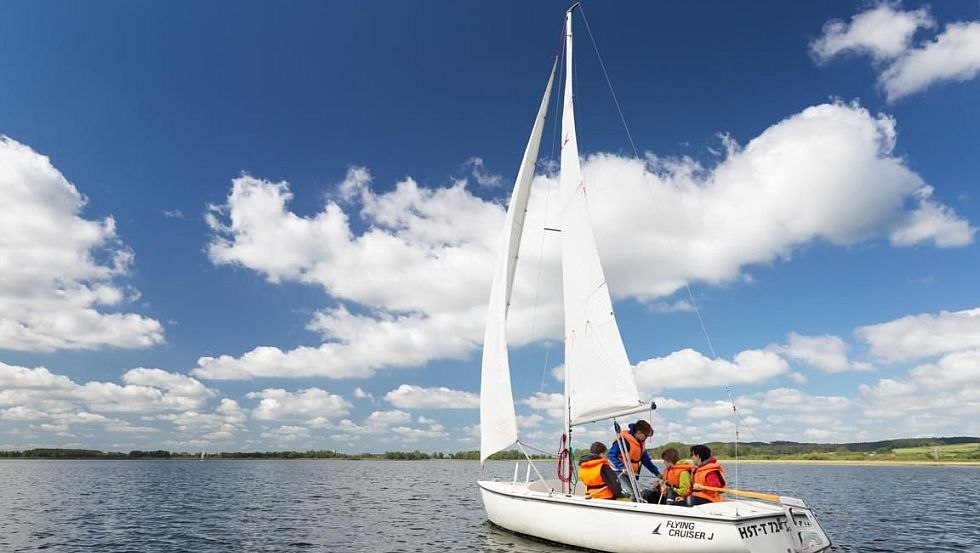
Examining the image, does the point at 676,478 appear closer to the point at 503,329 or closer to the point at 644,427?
the point at 644,427

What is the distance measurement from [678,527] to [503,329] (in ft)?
28.6

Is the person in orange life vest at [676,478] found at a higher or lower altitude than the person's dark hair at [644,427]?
lower

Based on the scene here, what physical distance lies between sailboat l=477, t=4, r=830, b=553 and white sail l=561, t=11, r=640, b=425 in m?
0.03

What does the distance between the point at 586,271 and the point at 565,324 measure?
1700mm

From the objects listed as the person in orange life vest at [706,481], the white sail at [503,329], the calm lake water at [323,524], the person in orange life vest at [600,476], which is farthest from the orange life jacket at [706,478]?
the white sail at [503,329]

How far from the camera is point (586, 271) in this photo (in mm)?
16984

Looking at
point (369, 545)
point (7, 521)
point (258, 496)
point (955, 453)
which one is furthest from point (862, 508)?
point (955, 453)

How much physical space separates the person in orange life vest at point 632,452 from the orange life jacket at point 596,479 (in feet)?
2.18

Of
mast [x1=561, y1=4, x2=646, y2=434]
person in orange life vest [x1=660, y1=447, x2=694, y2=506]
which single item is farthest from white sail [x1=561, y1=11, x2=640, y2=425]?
person in orange life vest [x1=660, y1=447, x2=694, y2=506]

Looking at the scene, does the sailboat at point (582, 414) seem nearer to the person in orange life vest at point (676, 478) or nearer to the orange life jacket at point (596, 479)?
the orange life jacket at point (596, 479)

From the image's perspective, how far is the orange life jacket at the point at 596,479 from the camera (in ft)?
49.0

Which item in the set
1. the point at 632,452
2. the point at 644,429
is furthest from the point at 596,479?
the point at 644,429

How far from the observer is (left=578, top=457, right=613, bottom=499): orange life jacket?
588 inches

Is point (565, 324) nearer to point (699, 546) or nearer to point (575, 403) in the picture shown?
point (575, 403)
